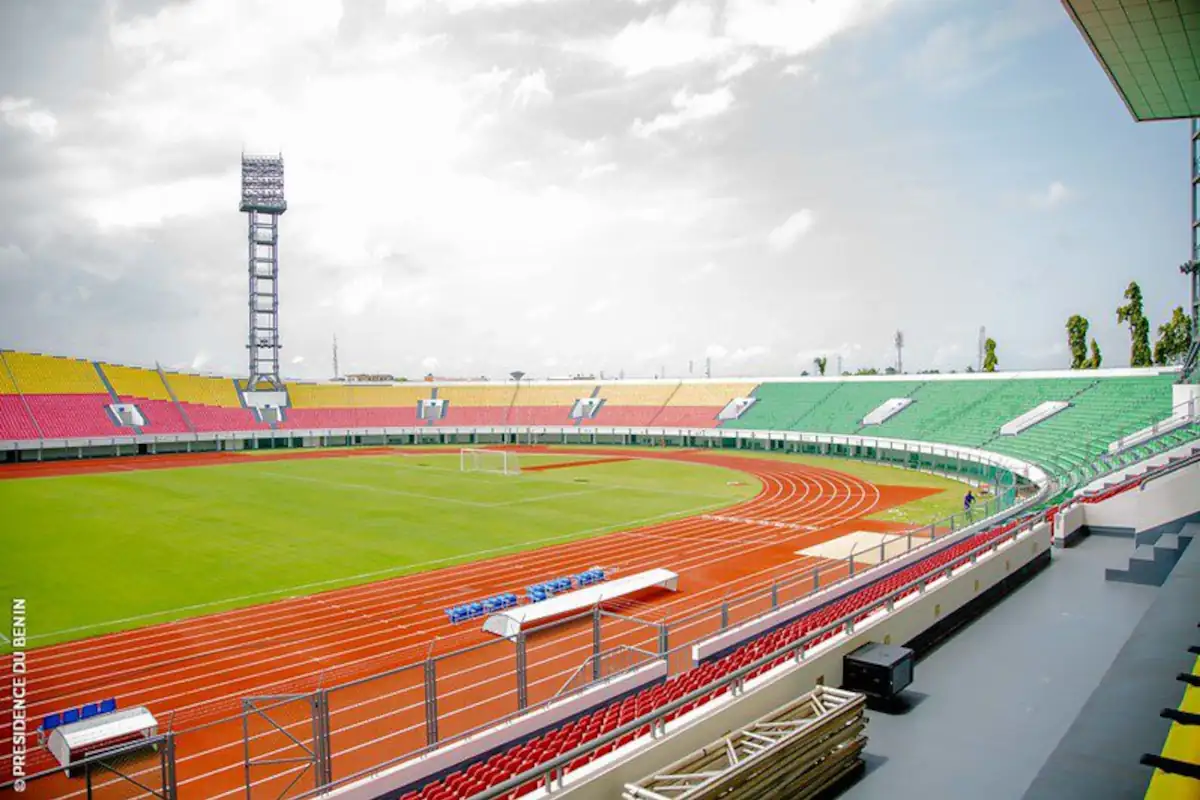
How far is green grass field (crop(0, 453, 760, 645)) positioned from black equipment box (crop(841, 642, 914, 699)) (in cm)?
1553

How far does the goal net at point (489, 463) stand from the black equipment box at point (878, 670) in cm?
3872

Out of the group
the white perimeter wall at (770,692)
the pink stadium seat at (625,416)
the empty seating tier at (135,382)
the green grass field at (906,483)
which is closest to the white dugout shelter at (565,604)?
the white perimeter wall at (770,692)

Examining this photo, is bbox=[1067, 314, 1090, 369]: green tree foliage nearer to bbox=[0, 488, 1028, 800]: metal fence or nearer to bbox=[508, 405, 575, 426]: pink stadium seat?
bbox=[508, 405, 575, 426]: pink stadium seat

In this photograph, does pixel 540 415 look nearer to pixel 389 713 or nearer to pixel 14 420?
pixel 14 420

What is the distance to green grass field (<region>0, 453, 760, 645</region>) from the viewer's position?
68.1 feet

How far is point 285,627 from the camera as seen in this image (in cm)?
1772

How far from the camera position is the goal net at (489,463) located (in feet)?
164

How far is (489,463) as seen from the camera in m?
54.7

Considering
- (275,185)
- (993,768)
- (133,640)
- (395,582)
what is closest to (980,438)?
(395,582)

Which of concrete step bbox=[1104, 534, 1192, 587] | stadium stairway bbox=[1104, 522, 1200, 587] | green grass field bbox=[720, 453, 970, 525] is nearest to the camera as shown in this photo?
stadium stairway bbox=[1104, 522, 1200, 587]

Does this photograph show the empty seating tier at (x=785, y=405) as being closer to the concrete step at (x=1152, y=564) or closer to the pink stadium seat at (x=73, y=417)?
the concrete step at (x=1152, y=564)

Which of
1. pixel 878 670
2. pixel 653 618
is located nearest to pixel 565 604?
pixel 653 618

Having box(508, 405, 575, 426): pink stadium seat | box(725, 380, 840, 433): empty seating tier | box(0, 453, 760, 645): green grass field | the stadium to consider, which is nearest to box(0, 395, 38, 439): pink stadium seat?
the stadium

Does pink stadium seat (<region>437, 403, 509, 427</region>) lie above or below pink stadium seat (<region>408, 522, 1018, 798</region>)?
above
